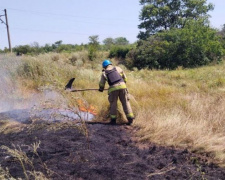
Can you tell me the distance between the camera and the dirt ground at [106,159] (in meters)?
3.76

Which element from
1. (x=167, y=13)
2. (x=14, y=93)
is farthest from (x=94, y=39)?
(x=14, y=93)

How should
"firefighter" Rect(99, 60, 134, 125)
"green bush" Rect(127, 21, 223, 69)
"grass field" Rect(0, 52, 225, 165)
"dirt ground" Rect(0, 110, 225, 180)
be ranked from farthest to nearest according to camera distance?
"green bush" Rect(127, 21, 223, 69), "firefighter" Rect(99, 60, 134, 125), "grass field" Rect(0, 52, 225, 165), "dirt ground" Rect(0, 110, 225, 180)

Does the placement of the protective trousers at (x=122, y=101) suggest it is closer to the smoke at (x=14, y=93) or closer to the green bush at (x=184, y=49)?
the smoke at (x=14, y=93)

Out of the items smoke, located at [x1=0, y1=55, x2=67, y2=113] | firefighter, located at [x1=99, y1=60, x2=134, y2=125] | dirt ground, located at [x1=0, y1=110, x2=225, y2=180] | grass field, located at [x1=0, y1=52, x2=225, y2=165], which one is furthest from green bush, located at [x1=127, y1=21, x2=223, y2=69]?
dirt ground, located at [x1=0, y1=110, x2=225, y2=180]

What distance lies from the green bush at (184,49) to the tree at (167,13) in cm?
972

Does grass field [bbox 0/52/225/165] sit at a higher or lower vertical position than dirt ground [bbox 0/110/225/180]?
higher

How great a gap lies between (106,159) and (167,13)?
2940 centimetres

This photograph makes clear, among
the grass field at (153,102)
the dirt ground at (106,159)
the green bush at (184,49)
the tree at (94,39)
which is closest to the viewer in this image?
the dirt ground at (106,159)

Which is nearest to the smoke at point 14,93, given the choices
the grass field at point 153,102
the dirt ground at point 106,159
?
the grass field at point 153,102

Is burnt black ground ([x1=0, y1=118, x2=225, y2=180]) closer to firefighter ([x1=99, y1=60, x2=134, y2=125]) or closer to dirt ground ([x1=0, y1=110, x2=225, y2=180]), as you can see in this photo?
dirt ground ([x1=0, y1=110, x2=225, y2=180])

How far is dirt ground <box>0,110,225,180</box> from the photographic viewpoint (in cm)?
376

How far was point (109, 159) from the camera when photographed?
4254 millimetres

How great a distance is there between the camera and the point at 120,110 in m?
6.63

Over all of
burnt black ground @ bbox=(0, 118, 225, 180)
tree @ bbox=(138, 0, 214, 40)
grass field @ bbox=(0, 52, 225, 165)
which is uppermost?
tree @ bbox=(138, 0, 214, 40)
